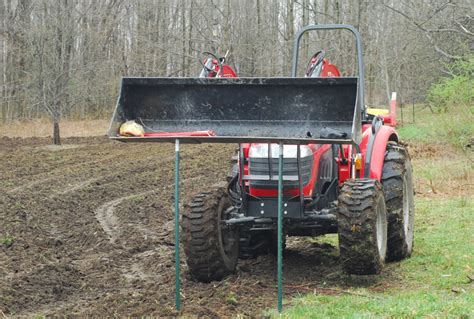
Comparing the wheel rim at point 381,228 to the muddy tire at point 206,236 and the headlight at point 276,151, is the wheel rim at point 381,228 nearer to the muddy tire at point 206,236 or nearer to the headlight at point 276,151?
the headlight at point 276,151

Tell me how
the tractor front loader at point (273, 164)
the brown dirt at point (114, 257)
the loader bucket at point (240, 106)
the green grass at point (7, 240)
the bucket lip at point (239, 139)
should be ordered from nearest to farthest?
1. the bucket lip at point (239, 139)
2. the brown dirt at point (114, 257)
3. the tractor front loader at point (273, 164)
4. the loader bucket at point (240, 106)
5. the green grass at point (7, 240)

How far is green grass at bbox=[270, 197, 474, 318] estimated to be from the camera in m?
5.80

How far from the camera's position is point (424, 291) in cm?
673

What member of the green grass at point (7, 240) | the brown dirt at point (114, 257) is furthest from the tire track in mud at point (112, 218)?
the green grass at point (7, 240)

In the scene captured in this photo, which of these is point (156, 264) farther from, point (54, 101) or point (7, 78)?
point (7, 78)

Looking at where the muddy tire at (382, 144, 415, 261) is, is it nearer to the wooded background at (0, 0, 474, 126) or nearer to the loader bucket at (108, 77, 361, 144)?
the loader bucket at (108, 77, 361, 144)

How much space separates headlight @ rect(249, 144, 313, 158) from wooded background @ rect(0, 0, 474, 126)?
18.5m

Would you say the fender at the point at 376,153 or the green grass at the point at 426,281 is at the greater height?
the fender at the point at 376,153

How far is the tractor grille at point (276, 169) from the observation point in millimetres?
7105

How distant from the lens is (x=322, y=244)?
9.26 meters

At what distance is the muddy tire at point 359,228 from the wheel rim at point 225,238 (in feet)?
3.91

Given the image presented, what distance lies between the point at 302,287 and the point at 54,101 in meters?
19.2

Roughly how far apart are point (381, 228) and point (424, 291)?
0.76 meters

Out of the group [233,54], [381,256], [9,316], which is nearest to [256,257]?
[381,256]
